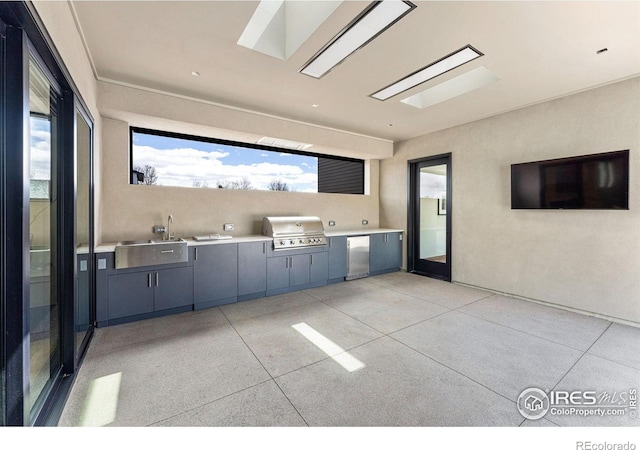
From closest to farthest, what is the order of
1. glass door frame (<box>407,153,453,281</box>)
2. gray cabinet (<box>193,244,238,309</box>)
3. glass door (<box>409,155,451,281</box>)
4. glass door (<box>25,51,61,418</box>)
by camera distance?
glass door (<box>25,51,61,418</box>)
gray cabinet (<box>193,244,238,309</box>)
glass door (<box>409,155,451,281</box>)
glass door frame (<box>407,153,453,281</box>)

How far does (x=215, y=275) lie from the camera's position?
3680 millimetres

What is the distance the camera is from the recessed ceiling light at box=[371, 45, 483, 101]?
2.68m

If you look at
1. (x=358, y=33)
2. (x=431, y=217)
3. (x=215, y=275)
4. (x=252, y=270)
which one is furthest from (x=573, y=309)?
(x=215, y=275)

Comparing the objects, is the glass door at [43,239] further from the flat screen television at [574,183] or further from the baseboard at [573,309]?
the baseboard at [573,309]

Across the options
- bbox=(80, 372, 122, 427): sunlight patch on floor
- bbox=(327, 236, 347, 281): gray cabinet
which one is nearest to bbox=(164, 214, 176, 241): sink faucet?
bbox=(80, 372, 122, 427): sunlight patch on floor

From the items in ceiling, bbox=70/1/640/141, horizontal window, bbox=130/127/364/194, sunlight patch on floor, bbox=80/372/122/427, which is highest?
ceiling, bbox=70/1/640/141

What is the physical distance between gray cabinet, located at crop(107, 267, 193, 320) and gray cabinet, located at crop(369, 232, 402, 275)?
11.0 feet

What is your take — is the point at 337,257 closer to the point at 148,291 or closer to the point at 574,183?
the point at 148,291

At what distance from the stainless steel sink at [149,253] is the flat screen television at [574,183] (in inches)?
187

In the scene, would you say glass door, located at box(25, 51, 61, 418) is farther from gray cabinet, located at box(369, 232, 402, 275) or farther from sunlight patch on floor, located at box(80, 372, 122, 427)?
gray cabinet, located at box(369, 232, 402, 275)

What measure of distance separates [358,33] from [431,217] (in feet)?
13.0

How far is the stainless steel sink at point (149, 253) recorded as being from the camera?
3.04m

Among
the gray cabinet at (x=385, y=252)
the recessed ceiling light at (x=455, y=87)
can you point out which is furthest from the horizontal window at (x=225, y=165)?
the recessed ceiling light at (x=455, y=87)

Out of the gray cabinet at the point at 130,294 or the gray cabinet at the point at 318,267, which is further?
the gray cabinet at the point at 318,267
